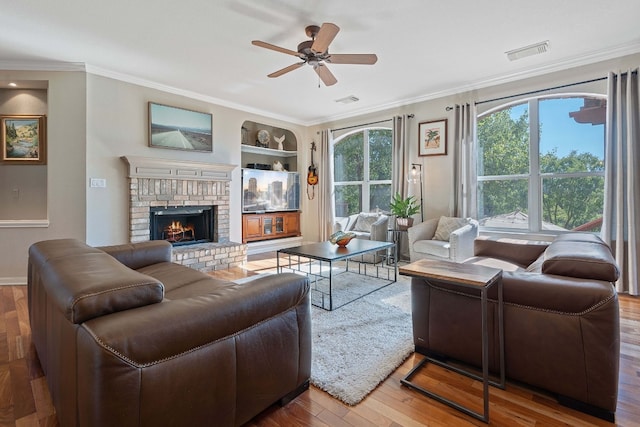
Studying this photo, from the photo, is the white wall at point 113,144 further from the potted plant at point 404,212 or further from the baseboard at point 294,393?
the baseboard at point 294,393

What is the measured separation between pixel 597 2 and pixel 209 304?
3.75 m

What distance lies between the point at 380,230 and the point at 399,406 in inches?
136

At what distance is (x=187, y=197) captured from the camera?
476cm

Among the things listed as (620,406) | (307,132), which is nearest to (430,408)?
(620,406)

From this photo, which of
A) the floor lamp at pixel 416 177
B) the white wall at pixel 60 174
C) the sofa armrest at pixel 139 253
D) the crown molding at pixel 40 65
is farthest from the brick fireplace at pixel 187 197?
the floor lamp at pixel 416 177

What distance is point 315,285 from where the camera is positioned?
3729 mm

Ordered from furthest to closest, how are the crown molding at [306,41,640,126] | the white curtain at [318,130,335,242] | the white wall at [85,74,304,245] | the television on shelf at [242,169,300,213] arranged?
1. the white curtain at [318,130,335,242]
2. the television on shelf at [242,169,300,213]
3. the white wall at [85,74,304,245]
4. the crown molding at [306,41,640,126]

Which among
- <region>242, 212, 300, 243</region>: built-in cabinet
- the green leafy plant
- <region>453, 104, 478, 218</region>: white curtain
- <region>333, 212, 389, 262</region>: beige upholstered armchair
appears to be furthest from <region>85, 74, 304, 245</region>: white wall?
<region>453, 104, 478, 218</region>: white curtain

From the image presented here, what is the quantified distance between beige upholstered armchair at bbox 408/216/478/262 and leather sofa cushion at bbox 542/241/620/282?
2.20m

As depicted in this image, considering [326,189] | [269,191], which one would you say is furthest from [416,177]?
[269,191]

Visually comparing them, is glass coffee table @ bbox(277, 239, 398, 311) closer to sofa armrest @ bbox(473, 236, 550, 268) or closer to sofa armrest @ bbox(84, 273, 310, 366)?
sofa armrest @ bbox(473, 236, 550, 268)

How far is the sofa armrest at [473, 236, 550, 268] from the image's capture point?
276 cm

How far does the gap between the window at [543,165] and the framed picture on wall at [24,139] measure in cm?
607

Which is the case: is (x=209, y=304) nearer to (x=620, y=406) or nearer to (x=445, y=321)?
(x=445, y=321)
